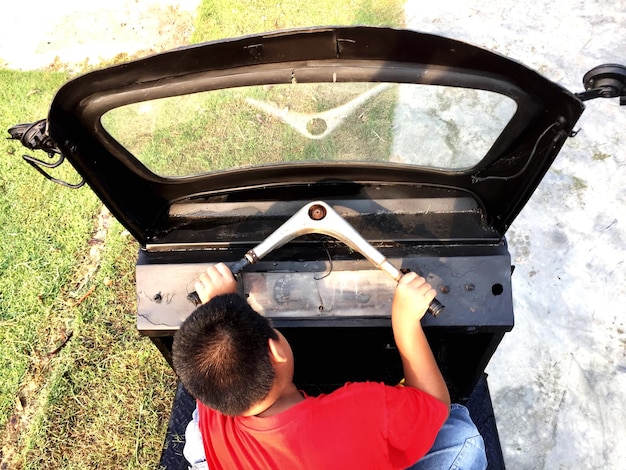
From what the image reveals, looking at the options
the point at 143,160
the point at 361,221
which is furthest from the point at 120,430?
the point at 361,221

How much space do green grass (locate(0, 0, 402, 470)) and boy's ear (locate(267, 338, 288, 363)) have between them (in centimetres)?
135

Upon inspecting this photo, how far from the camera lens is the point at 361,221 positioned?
1.67 metres

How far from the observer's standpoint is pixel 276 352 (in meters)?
1.30

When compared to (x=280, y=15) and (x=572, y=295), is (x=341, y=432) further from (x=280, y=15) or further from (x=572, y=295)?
(x=280, y=15)

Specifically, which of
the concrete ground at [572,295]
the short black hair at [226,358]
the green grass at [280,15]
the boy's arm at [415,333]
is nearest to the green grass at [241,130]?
the boy's arm at [415,333]

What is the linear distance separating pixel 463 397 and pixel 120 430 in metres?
1.54

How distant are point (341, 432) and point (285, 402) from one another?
19 cm

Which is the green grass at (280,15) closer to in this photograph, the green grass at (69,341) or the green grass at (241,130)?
the green grass at (69,341)

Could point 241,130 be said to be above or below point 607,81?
below

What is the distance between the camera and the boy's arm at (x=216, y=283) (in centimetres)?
151

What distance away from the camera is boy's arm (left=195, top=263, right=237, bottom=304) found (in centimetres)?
151

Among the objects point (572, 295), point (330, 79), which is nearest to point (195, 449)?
point (330, 79)

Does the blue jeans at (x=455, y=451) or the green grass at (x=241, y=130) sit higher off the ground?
the green grass at (x=241, y=130)

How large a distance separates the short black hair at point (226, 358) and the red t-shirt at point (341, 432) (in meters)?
0.10
